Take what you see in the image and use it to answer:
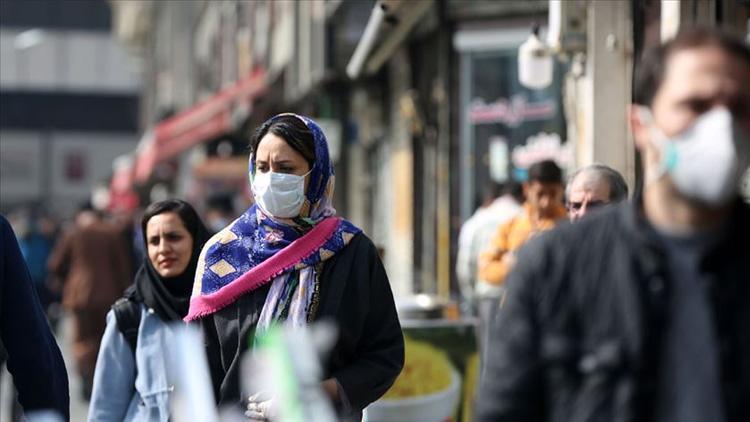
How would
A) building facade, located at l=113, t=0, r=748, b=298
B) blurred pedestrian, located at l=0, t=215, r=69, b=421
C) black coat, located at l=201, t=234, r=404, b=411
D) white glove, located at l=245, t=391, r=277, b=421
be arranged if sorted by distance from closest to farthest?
white glove, located at l=245, t=391, r=277, b=421 → black coat, located at l=201, t=234, r=404, b=411 → blurred pedestrian, located at l=0, t=215, r=69, b=421 → building facade, located at l=113, t=0, r=748, b=298

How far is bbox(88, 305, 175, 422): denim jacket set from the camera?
611 cm

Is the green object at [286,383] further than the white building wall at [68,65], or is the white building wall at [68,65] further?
→ the white building wall at [68,65]

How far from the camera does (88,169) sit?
78125mm

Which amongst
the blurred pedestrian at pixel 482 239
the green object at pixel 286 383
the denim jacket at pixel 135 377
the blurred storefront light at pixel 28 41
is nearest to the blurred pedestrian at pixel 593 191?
the denim jacket at pixel 135 377

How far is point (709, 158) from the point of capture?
3.06 metres

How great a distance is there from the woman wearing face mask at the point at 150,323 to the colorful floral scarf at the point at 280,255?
3.04ft

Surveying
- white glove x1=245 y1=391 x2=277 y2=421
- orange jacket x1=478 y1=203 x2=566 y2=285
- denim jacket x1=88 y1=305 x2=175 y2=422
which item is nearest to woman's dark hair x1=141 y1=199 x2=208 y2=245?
denim jacket x1=88 y1=305 x2=175 y2=422

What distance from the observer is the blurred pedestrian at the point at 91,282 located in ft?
51.2

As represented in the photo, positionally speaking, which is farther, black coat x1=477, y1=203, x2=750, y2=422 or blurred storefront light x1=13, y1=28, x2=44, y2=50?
blurred storefront light x1=13, y1=28, x2=44, y2=50

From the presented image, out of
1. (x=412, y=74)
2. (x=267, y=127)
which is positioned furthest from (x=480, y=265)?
(x=412, y=74)

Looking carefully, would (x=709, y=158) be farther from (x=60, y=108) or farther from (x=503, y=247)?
(x=60, y=108)

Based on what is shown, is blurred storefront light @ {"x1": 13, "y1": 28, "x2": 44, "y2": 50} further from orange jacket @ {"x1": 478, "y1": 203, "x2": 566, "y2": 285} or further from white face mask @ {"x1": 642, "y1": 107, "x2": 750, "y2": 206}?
white face mask @ {"x1": 642, "y1": 107, "x2": 750, "y2": 206}

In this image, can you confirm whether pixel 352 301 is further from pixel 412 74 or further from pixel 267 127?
pixel 412 74

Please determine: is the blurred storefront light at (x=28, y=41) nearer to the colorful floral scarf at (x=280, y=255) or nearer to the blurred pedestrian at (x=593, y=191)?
the blurred pedestrian at (x=593, y=191)
